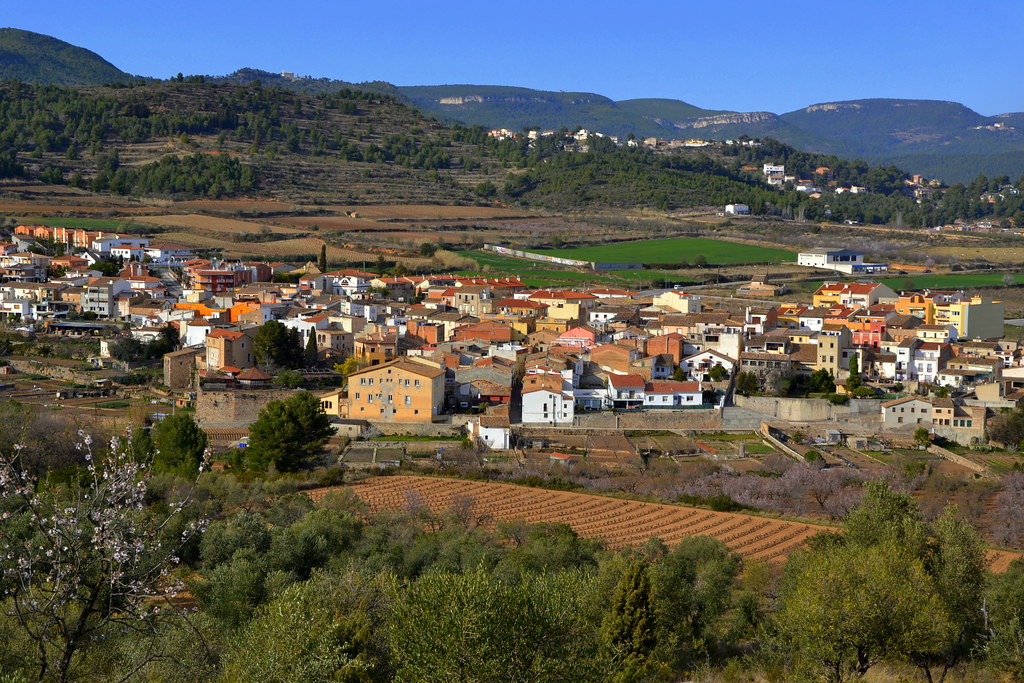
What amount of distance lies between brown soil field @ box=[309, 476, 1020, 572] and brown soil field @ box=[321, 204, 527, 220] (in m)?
40.0

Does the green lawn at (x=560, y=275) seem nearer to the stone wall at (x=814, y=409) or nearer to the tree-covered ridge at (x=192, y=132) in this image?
the stone wall at (x=814, y=409)

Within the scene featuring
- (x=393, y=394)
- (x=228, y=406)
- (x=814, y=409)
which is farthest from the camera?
(x=814, y=409)

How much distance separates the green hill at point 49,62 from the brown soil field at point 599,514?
11428 cm

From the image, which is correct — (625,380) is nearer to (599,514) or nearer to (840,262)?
(599,514)

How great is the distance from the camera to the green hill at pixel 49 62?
12538 cm

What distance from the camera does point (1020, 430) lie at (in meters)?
22.6

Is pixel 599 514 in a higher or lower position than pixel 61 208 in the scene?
lower

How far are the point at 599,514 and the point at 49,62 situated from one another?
128 metres

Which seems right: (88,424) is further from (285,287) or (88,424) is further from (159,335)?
(285,287)

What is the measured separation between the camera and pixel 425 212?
6094 centimetres

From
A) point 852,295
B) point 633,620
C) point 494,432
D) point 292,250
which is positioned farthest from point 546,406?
point 292,250

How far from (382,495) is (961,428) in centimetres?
1135

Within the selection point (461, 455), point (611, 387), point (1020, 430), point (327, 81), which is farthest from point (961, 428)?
point (327, 81)

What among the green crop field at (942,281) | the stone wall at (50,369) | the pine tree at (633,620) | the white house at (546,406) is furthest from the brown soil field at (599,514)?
the green crop field at (942,281)
